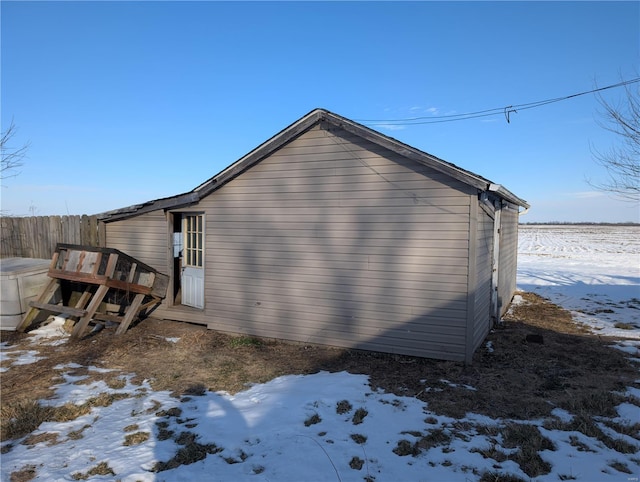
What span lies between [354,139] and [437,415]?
482 cm

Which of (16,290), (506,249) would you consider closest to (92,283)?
(16,290)

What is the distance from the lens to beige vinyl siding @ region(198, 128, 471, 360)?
21.0 ft

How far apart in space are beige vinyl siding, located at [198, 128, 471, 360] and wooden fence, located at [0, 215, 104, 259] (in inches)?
127

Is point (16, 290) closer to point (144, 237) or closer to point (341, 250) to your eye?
point (144, 237)

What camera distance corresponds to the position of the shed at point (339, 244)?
6.37 metres

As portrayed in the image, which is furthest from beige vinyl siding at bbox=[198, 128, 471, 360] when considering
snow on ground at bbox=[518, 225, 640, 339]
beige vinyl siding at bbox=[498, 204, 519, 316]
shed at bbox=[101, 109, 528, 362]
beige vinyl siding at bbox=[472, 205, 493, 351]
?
snow on ground at bbox=[518, 225, 640, 339]

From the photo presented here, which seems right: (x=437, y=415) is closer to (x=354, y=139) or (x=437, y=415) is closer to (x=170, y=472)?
(x=170, y=472)

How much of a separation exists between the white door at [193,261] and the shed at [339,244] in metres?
0.03

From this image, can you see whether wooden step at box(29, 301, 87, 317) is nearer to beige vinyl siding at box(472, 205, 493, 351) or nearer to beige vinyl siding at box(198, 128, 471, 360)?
beige vinyl siding at box(198, 128, 471, 360)

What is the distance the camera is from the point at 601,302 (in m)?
12.1

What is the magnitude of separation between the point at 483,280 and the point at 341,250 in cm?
283

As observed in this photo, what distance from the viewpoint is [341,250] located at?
7.19 meters

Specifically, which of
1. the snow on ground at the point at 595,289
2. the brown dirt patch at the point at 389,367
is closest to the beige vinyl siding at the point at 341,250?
the brown dirt patch at the point at 389,367

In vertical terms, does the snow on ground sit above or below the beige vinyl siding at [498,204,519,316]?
below
